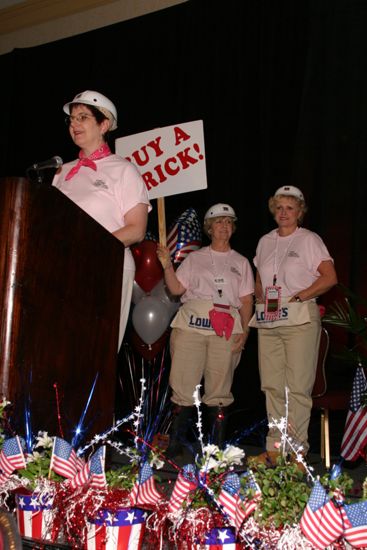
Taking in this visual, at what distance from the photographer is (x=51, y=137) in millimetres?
6434

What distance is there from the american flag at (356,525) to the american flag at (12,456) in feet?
2.39

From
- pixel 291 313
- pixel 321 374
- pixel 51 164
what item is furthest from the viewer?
pixel 321 374

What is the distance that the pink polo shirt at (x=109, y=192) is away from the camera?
101 inches

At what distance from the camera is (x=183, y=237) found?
4781 mm

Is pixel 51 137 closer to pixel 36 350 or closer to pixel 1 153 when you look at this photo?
pixel 1 153

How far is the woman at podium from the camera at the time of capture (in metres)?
2.55

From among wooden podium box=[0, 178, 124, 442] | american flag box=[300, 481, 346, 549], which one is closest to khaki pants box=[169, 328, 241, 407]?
wooden podium box=[0, 178, 124, 442]

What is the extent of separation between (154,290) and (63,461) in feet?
10.1

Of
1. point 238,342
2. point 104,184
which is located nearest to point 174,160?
point 238,342

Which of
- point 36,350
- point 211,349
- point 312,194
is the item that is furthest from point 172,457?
point 36,350

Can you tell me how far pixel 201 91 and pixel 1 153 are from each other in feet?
7.32

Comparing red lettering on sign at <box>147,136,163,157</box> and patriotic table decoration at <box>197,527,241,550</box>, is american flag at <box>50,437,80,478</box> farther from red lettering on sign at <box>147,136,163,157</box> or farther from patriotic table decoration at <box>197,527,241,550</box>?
red lettering on sign at <box>147,136,163,157</box>

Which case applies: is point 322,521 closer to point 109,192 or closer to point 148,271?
point 109,192

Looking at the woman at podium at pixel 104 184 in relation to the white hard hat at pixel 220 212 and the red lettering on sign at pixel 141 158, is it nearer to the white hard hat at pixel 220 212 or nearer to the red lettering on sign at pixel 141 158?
the red lettering on sign at pixel 141 158
